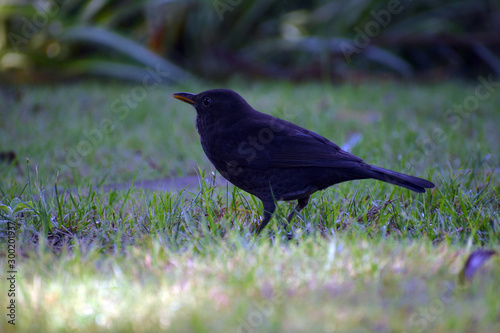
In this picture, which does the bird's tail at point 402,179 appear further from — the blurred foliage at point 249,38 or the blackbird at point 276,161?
the blurred foliage at point 249,38

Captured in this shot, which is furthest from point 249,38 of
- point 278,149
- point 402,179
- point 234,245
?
point 234,245

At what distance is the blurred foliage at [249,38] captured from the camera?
766cm

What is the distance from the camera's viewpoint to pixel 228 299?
6.42 ft

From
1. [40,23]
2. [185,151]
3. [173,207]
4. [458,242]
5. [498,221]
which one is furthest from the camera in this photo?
[40,23]

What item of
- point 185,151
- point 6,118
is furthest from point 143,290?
point 6,118

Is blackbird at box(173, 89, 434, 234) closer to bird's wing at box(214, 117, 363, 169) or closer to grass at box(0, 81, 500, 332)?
bird's wing at box(214, 117, 363, 169)

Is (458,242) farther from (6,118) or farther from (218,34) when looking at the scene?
(218,34)

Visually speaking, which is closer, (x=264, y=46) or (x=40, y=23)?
(x=40, y=23)

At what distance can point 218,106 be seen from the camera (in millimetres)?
3354

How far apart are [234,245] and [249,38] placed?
719 centimetres

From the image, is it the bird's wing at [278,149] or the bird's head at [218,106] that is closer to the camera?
the bird's wing at [278,149]

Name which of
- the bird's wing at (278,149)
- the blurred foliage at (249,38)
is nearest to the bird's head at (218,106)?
the bird's wing at (278,149)

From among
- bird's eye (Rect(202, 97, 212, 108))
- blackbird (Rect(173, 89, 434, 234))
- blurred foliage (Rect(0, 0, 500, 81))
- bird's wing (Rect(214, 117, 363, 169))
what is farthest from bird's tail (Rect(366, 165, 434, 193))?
blurred foliage (Rect(0, 0, 500, 81))

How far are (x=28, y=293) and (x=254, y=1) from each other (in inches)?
300
